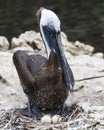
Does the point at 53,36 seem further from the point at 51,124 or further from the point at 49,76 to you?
the point at 51,124

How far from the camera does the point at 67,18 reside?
20344mm

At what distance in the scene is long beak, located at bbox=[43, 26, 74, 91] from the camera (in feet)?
29.6

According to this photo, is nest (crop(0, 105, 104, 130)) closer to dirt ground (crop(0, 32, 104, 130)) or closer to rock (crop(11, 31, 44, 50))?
dirt ground (crop(0, 32, 104, 130))

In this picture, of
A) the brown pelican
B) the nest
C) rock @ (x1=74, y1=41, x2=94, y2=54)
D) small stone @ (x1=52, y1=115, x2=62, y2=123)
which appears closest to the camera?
the nest

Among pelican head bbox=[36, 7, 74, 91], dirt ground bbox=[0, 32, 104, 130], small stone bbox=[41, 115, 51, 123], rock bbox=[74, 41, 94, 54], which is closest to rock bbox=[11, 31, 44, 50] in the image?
rock bbox=[74, 41, 94, 54]

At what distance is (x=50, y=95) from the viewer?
902 cm

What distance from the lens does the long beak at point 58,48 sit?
355 inches

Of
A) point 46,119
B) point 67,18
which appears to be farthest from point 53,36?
point 67,18

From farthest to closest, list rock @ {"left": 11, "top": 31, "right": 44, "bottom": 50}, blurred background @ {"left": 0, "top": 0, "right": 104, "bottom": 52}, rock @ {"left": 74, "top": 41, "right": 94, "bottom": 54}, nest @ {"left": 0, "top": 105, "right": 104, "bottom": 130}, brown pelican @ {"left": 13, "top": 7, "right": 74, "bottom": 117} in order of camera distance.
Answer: blurred background @ {"left": 0, "top": 0, "right": 104, "bottom": 52}, rock @ {"left": 74, "top": 41, "right": 94, "bottom": 54}, rock @ {"left": 11, "top": 31, "right": 44, "bottom": 50}, brown pelican @ {"left": 13, "top": 7, "right": 74, "bottom": 117}, nest @ {"left": 0, "top": 105, "right": 104, "bottom": 130}

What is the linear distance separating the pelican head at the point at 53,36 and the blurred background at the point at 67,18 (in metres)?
7.19

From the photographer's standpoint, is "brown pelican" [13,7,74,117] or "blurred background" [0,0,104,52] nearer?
"brown pelican" [13,7,74,117]

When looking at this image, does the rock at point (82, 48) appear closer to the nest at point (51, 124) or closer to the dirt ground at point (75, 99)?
the dirt ground at point (75, 99)

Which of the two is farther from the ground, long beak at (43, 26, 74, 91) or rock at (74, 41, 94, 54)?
rock at (74, 41, 94, 54)

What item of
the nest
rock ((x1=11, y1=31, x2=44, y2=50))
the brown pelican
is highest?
rock ((x1=11, y1=31, x2=44, y2=50))
